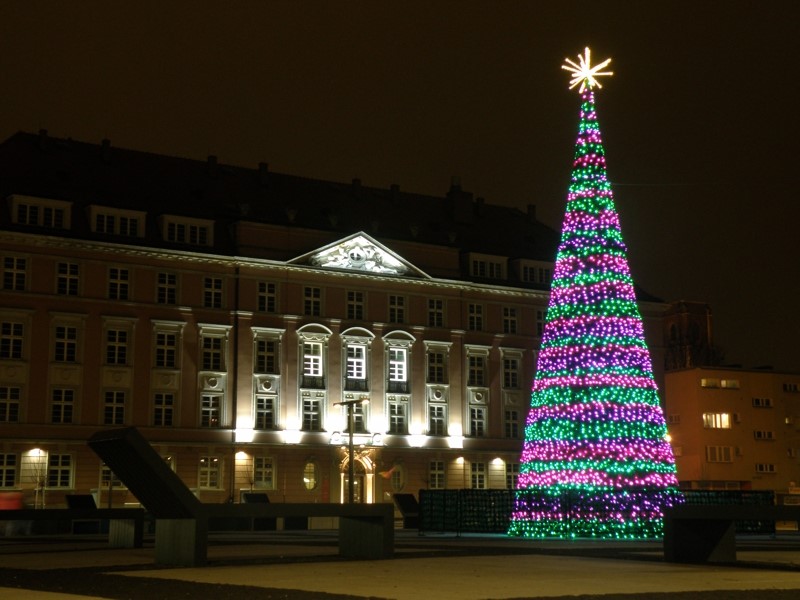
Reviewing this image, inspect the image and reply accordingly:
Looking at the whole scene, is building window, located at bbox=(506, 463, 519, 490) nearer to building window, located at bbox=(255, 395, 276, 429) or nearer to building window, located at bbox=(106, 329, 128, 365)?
building window, located at bbox=(255, 395, 276, 429)

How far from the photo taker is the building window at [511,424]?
69.8m

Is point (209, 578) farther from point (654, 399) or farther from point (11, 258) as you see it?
point (11, 258)

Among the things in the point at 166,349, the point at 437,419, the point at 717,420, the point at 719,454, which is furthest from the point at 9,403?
the point at 717,420

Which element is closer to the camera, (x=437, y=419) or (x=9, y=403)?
(x=9, y=403)

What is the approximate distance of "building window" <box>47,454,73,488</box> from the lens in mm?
55844

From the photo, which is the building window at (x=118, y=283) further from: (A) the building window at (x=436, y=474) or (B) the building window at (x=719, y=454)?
(B) the building window at (x=719, y=454)

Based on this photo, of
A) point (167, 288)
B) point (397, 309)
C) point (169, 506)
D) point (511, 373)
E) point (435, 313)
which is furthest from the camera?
point (511, 373)

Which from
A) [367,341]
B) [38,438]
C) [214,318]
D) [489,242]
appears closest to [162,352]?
[214,318]

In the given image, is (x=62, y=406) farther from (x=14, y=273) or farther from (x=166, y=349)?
(x=14, y=273)

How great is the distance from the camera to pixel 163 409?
195ft

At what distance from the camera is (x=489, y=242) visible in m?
73.2

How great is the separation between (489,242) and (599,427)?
3930 centimetres

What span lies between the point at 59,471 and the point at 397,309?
20107mm

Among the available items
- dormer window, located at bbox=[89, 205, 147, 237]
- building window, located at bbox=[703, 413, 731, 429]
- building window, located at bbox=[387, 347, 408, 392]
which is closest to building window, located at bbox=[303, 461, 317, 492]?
building window, located at bbox=[387, 347, 408, 392]
